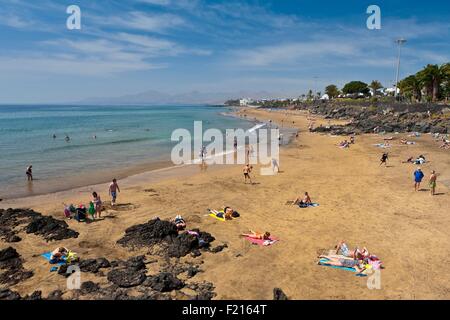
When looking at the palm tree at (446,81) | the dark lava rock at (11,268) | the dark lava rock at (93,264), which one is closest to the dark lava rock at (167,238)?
the dark lava rock at (93,264)

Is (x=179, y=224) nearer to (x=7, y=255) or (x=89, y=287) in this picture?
(x=89, y=287)

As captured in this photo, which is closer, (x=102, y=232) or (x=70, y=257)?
(x=70, y=257)

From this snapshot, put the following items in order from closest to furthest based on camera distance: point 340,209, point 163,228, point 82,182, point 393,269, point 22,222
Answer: point 393,269 < point 163,228 < point 22,222 < point 340,209 < point 82,182

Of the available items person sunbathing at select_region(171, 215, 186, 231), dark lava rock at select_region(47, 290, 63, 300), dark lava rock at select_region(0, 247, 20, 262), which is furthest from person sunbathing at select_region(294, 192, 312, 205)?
dark lava rock at select_region(0, 247, 20, 262)

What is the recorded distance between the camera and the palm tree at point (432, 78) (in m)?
68.9

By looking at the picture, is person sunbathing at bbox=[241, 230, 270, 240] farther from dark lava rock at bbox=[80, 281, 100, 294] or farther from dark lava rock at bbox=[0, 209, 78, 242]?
dark lava rock at bbox=[0, 209, 78, 242]

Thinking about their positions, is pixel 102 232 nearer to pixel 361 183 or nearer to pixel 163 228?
pixel 163 228

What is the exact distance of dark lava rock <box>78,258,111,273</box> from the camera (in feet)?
33.9

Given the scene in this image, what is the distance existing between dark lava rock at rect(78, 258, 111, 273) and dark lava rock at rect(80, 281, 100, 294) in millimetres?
827

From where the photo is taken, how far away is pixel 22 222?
14555 millimetres

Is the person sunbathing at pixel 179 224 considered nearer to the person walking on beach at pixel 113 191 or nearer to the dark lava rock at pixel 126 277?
the dark lava rock at pixel 126 277

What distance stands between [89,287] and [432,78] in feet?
266
